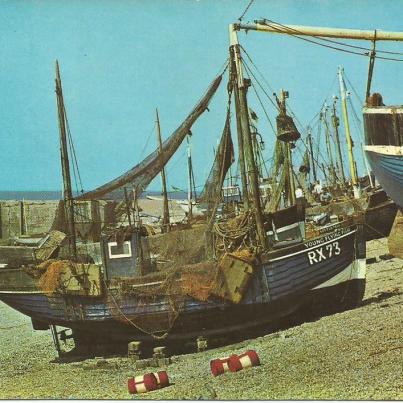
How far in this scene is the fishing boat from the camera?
39.4ft

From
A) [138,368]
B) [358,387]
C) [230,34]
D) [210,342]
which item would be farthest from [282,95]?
[358,387]

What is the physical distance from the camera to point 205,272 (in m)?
11.8

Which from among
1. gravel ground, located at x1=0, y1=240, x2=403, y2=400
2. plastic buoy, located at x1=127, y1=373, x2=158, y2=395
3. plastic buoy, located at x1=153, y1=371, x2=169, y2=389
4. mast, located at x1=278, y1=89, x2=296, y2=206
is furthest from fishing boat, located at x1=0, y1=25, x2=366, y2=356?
mast, located at x1=278, y1=89, x2=296, y2=206

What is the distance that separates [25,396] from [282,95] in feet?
53.0

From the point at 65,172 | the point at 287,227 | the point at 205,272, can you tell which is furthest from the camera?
the point at 287,227

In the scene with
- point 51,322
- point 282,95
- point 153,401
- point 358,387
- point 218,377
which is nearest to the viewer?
point 358,387

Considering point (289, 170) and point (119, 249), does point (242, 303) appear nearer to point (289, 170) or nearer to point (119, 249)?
point (119, 249)

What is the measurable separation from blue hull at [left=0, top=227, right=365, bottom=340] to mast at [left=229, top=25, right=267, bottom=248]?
797mm

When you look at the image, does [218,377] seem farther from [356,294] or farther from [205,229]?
[356,294]

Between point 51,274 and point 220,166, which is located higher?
point 220,166

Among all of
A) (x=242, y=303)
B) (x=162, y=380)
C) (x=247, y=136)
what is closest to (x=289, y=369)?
(x=162, y=380)

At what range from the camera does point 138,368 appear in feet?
38.1

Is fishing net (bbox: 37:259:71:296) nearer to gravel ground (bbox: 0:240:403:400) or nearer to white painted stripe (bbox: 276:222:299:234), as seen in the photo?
gravel ground (bbox: 0:240:403:400)

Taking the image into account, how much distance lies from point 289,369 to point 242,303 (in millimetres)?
3369
